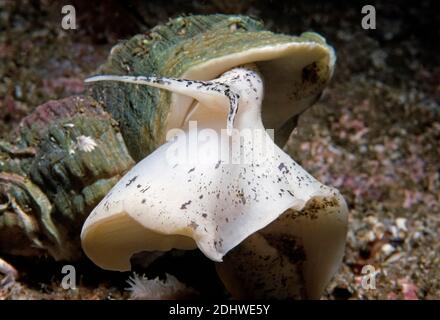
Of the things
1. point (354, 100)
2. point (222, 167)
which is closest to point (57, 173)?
point (222, 167)

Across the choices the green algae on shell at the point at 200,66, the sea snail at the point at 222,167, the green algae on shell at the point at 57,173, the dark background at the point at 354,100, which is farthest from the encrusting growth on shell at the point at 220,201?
the dark background at the point at 354,100

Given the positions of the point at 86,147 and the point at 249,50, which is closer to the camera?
the point at 249,50

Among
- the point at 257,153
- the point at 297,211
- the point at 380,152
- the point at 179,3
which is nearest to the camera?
the point at 257,153

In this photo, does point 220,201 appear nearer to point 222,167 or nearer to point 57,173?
point 222,167

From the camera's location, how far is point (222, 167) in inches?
86.7

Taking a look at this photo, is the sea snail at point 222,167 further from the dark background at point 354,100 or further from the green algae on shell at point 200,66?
the dark background at point 354,100

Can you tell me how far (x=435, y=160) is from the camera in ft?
12.6

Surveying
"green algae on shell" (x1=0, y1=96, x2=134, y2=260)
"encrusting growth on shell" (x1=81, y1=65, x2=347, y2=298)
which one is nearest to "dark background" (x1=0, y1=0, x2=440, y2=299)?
"green algae on shell" (x1=0, y1=96, x2=134, y2=260)

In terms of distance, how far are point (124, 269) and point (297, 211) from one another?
35.2 inches

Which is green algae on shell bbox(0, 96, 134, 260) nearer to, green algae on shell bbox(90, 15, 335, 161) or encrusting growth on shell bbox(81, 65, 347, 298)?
green algae on shell bbox(90, 15, 335, 161)

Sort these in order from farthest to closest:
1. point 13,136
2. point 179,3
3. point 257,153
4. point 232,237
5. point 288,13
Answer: point 288,13, point 179,3, point 13,136, point 257,153, point 232,237

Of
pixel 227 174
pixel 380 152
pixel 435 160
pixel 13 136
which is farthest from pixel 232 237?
pixel 435 160

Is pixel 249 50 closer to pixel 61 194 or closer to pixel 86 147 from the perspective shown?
pixel 86 147
